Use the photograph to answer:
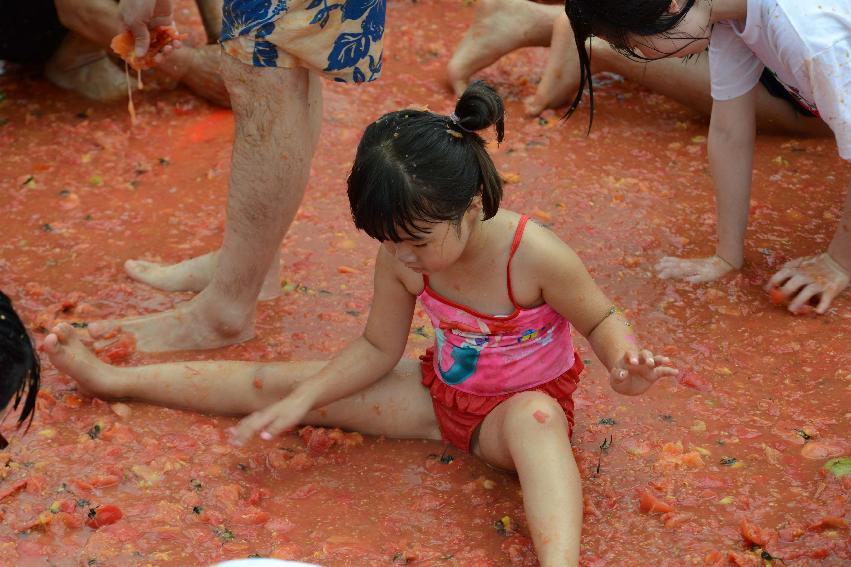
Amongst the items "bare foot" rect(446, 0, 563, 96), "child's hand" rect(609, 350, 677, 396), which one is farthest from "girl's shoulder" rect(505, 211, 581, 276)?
"bare foot" rect(446, 0, 563, 96)

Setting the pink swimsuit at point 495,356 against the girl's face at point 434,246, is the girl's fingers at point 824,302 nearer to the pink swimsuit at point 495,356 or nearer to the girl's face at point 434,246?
the pink swimsuit at point 495,356

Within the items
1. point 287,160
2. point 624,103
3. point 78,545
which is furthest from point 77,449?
point 624,103

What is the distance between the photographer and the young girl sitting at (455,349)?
1978 millimetres

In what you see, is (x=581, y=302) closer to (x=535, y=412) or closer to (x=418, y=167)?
(x=535, y=412)

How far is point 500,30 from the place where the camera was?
4.01 meters

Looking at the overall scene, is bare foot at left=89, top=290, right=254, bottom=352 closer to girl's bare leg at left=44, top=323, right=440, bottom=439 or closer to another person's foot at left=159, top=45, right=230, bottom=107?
girl's bare leg at left=44, top=323, right=440, bottom=439

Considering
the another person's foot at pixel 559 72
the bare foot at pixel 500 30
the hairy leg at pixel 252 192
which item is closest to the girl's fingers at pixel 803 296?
the hairy leg at pixel 252 192

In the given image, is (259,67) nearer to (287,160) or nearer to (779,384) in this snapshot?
(287,160)

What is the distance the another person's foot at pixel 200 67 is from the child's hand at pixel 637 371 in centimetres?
234

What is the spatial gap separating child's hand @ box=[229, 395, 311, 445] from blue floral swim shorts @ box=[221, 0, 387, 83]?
72cm

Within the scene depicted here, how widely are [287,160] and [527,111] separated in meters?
1.70

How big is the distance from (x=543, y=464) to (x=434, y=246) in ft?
1.50

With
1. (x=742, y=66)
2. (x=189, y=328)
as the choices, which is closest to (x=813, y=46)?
(x=742, y=66)

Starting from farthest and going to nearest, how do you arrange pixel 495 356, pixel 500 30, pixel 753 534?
1. pixel 500 30
2. pixel 495 356
3. pixel 753 534
